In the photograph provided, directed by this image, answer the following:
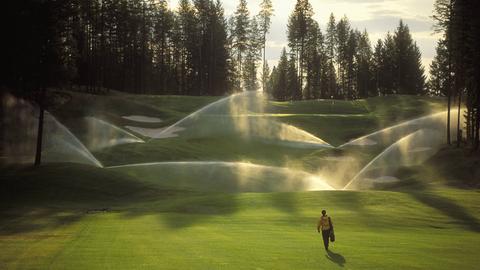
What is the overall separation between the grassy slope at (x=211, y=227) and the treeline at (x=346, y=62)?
89.3 metres

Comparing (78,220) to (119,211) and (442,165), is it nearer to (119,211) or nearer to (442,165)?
(119,211)

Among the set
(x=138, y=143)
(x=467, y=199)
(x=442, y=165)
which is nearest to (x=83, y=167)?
(x=138, y=143)

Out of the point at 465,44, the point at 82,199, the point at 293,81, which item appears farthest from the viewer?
the point at 293,81

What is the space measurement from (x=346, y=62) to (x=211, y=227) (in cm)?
13114

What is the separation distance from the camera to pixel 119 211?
36.3m

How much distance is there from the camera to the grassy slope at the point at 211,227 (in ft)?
68.0

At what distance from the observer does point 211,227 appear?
29375 millimetres

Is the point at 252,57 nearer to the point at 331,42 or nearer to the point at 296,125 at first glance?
the point at 331,42

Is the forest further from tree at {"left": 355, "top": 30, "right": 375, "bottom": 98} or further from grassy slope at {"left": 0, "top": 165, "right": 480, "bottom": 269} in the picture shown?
grassy slope at {"left": 0, "top": 165, "right": 480, "bottom": 269}

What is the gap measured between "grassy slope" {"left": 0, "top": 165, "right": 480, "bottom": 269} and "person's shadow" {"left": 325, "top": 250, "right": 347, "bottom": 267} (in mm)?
40

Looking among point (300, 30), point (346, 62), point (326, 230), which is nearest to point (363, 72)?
point (346, 62)

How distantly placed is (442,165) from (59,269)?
54.1 metres

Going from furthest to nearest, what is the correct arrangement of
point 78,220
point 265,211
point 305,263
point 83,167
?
point 83,167
point 265,211
point 78,220
point 305,263

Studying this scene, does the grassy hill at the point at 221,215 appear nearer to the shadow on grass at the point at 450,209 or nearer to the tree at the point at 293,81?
the shadow on grass at the point at 450,209
